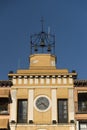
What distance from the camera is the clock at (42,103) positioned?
168 feet

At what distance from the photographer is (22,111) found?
5119 cm

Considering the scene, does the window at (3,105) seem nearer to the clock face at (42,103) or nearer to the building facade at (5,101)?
the building facade at (5,101)

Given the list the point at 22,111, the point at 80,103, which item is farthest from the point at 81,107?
the point at 22,111

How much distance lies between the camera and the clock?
51125 millimetres

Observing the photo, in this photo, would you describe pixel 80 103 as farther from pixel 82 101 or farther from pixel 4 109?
pixel 4 109

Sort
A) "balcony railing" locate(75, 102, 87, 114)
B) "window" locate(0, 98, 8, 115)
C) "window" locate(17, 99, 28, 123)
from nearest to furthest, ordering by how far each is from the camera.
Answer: "balcony railing" locate(75, 102, 87, 114) → "window" locate(17, 99, 28, 123) → "window" locate(0, 98, 8, 115)

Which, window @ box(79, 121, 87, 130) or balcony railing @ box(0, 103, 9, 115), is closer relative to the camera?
window @ box(79, 121, 87, 130)

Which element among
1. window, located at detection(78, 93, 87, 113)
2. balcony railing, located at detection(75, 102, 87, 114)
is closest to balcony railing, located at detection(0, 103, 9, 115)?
balcony railing, located at detection(75, 102, 87, 114)

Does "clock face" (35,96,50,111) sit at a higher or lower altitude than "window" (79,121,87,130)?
higher

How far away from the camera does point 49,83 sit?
51969 millimetres

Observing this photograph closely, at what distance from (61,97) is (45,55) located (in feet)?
19.5

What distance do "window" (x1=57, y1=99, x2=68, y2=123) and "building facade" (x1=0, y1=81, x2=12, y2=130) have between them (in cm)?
521

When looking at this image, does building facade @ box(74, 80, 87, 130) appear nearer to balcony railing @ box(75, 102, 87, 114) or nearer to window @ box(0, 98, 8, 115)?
balcony railing @ box(75, 102, 87, 114)

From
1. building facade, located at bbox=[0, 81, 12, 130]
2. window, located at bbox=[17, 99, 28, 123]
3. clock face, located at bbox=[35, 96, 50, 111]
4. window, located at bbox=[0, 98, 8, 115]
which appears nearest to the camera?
building facade, located at bbox=[0, 81, 12, 130]
